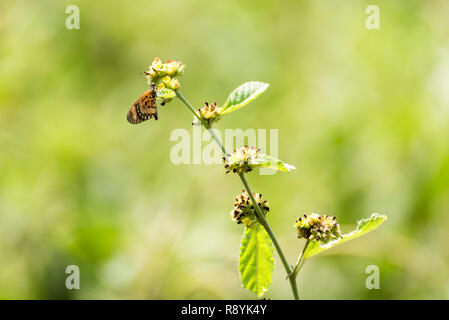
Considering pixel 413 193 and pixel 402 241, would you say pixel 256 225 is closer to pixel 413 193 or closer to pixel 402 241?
pixel 402 241

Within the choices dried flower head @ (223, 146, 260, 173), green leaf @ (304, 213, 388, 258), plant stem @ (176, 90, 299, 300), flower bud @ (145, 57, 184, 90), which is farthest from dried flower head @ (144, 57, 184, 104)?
green leaf @ (304, 213, 388, 258)

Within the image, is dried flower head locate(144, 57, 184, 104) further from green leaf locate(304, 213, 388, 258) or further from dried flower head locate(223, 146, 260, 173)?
green leaf locate(304, 213, 388, 258)

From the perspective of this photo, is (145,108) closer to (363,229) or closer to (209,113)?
(209,113)

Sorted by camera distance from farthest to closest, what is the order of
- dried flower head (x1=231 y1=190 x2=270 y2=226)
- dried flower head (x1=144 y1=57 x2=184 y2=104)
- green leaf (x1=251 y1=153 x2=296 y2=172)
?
dried flower head (x1=144 y1=57 x2=184 y2=104) → dried flower head (x1=231 y1=190 x2=270 y2=226) → green leaf (x1=251 y1=153 x2=296 y2=172)

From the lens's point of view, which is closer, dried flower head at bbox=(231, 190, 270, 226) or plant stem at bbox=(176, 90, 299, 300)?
plant stem at bbox=(176, 90, 299, 300)
